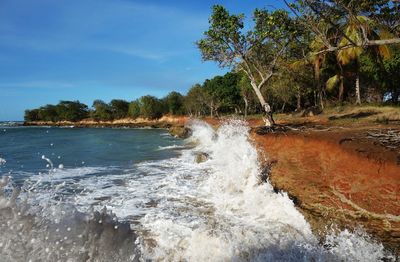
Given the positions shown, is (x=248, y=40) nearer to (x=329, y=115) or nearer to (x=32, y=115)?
(x=329, y=115)

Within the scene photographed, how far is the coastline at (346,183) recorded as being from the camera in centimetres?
757

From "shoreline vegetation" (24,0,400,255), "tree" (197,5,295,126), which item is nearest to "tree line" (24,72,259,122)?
"shoreline vegetation" (24,0,400,255)

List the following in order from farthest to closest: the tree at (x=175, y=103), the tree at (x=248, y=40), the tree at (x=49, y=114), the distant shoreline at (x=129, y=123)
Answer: the tree at (x=49, y=114), the tree at (x=175, y=103), the distant shoreline at (x=129, y=123), the tree at (x=248, y=40)

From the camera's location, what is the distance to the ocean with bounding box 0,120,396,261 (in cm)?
366

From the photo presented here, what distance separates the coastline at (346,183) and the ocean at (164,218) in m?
0.35

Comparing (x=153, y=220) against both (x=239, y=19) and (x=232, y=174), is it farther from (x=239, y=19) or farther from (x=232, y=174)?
(x=239, y=19)

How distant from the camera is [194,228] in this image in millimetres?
8516

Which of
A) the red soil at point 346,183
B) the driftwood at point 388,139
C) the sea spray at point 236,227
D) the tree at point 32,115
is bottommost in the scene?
the sea spray at point 236,227

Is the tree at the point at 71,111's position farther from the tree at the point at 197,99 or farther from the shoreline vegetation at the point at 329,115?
the shoreline vegetation at the point at 329,115

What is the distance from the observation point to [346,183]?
875 cm

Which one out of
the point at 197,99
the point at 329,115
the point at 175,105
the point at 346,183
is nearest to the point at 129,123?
the point at 175,105

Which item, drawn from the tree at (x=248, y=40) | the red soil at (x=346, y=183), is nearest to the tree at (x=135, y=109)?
the tree at (x=248, y=40)

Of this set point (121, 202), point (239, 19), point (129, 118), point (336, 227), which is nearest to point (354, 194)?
point (336, 227)

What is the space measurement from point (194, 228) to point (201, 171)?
317 inches
